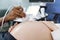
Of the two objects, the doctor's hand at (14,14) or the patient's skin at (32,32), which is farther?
the doctor's hand at (14,14)

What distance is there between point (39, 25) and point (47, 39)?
0.08 m

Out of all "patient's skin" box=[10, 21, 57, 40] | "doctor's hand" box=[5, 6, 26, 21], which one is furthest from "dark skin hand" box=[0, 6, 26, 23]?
"patient's skin" box=[10, 21, 57, 40]

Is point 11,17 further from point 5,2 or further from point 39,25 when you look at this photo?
point 5,2

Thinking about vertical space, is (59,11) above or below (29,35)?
below

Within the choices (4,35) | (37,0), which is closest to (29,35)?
(4,35)

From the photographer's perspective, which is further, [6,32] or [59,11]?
[59,11]

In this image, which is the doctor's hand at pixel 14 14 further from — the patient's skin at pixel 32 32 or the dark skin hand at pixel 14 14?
the patient's skin at pixel 32 32

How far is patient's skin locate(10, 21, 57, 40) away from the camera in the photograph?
656mm

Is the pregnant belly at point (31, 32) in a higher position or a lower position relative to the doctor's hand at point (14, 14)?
lower

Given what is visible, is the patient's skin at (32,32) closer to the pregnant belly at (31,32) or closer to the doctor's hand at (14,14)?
the pregnant belly at (31,32)

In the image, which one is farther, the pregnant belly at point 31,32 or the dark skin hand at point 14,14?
the dark skin hand at point 14,14

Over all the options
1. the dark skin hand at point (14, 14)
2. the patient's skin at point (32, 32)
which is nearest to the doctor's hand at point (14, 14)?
the dark skin hand at point (14, 14)

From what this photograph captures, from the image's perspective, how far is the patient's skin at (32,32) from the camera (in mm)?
656

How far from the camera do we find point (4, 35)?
0.71m
